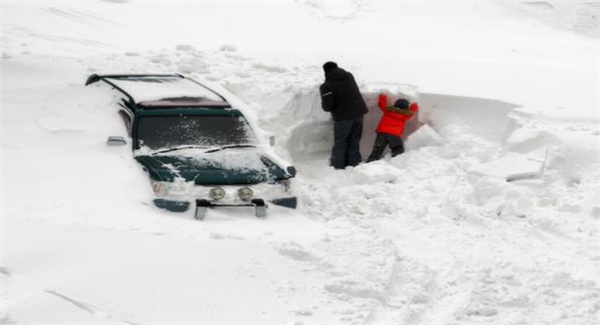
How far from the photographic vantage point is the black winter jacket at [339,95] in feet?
32.8

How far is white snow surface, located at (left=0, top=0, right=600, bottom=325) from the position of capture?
582 centimetres

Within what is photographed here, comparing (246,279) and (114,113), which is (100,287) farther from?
(114,113)

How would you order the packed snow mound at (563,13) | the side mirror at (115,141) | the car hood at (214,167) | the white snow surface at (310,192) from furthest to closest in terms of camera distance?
the packed snow mound at (563,13), the side mirror at (115,141), the car hood at (214,167), the white snow surface at (310,192)

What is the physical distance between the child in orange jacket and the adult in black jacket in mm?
247

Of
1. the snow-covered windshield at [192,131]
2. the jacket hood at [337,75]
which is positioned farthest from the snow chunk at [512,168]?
the snow-covered windshield at [192,131]

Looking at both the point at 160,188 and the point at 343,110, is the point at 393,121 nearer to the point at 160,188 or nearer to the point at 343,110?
the point at 343,110

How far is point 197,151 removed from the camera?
7.90 meters

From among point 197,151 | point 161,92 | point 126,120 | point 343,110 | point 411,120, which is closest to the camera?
point 197,151

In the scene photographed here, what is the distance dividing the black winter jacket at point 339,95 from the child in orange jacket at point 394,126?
401mm

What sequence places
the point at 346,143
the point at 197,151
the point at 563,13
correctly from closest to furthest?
1. the point at 197,151
2. the point at 346,143
3. the point at 563,13

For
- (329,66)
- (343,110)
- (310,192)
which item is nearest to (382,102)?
(343,110)

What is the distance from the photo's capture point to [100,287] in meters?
5.59

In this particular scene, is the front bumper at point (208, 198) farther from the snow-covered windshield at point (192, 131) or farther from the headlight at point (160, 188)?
the snow-covered windshield at point (192, 131)

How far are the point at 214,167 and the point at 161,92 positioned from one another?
5.13 ft
